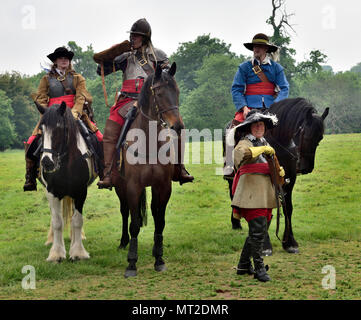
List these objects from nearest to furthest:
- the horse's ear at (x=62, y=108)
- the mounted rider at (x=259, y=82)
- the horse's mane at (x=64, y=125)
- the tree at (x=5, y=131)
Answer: the horse's mane at (x=64, y=125), the horse's ear at (x=62, y=108), the mounted rider at (x=259, y=82), the tree at (x=5, y=131)

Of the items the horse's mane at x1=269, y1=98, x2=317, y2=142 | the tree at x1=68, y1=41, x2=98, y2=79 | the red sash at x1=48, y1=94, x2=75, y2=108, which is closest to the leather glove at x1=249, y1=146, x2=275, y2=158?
the horse's mane at x1=269, y1=98, x2=317, y2=142

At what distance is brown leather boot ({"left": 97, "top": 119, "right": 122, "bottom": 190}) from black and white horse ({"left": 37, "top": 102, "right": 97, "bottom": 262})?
2.28 ft

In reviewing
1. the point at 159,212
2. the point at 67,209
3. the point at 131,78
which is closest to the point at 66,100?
the point at 131,78

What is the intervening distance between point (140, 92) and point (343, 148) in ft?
66.0

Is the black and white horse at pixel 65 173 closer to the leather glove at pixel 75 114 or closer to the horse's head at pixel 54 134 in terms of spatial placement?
the horse's head at pixel 54 134

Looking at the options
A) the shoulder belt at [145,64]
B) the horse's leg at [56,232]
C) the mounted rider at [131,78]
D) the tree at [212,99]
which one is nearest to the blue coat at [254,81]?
the mounted rider at [131,78]

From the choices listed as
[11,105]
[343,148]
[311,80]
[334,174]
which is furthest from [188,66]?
[334,174]

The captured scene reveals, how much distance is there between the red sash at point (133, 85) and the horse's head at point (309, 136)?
120 inches

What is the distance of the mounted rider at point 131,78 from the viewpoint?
795 centimetres

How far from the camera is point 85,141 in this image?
8766mm

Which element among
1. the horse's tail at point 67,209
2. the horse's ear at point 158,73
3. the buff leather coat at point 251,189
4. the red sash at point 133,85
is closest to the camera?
the buff leather coat at point 251,189

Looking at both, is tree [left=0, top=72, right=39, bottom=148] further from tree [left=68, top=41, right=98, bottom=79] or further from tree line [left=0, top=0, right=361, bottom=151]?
tree [left=68, top=41, right=98, bottom=79]

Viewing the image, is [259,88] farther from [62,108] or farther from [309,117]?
[62,108]

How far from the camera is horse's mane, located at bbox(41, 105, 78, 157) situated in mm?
7688
